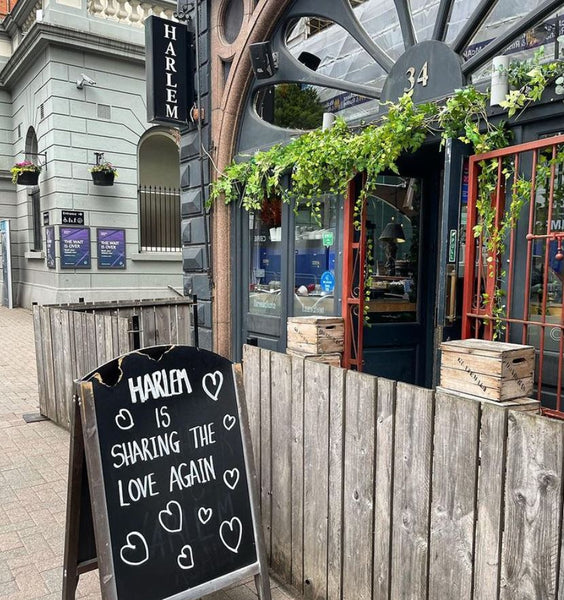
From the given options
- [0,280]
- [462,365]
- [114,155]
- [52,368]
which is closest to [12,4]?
[114,155]

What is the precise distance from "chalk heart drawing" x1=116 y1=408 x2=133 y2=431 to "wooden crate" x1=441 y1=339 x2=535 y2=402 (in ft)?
5.97

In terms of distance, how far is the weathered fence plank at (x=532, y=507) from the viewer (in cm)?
164

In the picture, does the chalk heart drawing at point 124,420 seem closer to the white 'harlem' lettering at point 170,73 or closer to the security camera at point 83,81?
the white 'harlem' lettering at point 170,73

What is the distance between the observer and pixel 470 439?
1.86 m

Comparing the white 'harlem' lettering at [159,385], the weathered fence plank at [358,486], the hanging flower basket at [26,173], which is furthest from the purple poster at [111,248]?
the weathered fence plank at [358,486]

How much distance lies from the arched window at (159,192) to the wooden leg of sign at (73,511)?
1175 centimetres

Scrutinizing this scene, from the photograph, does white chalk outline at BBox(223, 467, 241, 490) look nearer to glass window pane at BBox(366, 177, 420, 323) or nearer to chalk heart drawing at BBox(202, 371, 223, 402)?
chalk heart drawing at BBox(202, 371, 223, 402)

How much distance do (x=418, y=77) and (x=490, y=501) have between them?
11.5 ft

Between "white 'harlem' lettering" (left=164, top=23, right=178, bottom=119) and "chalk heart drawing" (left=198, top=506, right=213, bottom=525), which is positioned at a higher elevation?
"white 'harlem' lettering" (left=164, top=23, right=178, bottom=119)

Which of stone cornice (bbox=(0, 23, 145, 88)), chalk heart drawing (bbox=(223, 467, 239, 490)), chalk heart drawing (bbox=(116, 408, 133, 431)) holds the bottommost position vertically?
chalk heart drawing (bbox=(223, 467, 239, 490))

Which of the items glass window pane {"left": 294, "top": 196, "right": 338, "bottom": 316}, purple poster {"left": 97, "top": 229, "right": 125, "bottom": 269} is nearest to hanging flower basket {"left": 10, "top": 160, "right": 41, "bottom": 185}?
purple poster {"left": 97, "top": 229, "right": 125, "bottom": 269}

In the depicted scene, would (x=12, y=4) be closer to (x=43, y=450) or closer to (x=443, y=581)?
(x=43, y=450)

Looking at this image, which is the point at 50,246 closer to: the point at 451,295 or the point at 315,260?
the point at 315,260

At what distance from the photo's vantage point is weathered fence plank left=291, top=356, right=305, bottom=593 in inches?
103
